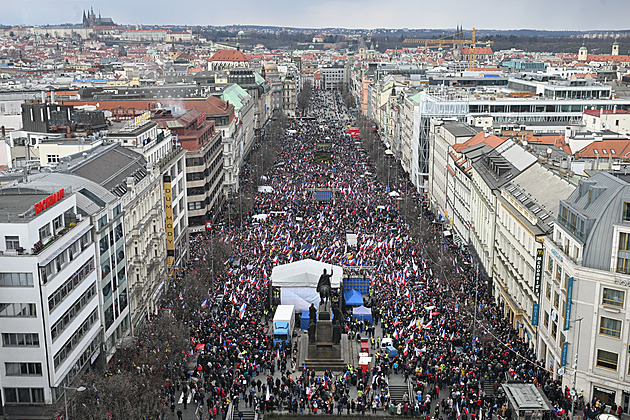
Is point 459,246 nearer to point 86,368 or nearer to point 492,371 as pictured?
point 492,371

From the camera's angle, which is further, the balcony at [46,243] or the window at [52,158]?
the window at [52,158]

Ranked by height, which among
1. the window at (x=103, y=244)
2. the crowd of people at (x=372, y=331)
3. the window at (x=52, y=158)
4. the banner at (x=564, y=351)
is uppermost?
the window at (x=52, y=158)

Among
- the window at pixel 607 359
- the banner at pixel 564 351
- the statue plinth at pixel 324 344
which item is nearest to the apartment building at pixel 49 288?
the statue plinth at pixel 324 344

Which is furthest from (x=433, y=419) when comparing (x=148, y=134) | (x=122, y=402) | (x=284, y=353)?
(x=148, y=134)

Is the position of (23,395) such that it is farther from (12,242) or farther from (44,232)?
(44,232)

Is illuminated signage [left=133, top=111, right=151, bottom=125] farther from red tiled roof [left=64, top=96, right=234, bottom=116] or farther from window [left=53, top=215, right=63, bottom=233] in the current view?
window [left=53, top=215, right=63, bottom=233]

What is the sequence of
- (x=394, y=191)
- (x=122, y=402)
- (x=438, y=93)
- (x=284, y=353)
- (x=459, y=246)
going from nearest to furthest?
(x=122, y=402) < (x=284, y=353) < (x=459, y=246) < (x=394, y=191) < (x=438, y=93)

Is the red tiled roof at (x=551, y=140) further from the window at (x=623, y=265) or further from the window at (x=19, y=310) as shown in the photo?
the window at (x=19, y=310)

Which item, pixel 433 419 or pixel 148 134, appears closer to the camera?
pixel 433 419
